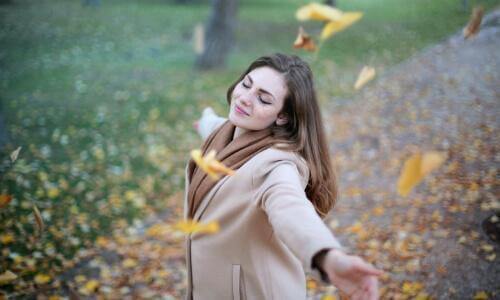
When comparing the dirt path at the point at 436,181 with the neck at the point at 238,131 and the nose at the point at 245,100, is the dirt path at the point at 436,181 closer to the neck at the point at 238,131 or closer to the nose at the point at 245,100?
the neck at the point at 238,131

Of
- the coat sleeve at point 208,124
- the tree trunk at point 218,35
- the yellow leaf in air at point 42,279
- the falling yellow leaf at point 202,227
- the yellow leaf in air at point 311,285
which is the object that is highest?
the coat sleeve at point 208,124

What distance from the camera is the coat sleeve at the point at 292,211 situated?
134 cm

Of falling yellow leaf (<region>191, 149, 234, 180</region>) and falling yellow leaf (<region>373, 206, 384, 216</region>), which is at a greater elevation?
falling yellow leaf (<region>191, 149, 234, 180</region>)

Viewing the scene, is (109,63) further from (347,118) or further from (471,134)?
(471,134)

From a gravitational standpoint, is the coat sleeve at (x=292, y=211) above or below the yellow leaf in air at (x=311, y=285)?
above

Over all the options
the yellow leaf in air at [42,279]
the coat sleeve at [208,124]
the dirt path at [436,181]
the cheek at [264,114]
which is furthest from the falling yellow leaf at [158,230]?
the cheek at [264,114]

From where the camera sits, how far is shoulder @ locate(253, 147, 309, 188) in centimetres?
173

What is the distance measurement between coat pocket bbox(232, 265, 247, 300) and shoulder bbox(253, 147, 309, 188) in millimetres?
414

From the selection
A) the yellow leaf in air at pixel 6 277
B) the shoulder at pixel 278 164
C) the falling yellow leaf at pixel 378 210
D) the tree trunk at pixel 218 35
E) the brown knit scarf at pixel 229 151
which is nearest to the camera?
the shoulder at pixel 278 164

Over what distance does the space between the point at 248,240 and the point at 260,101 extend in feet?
1.87

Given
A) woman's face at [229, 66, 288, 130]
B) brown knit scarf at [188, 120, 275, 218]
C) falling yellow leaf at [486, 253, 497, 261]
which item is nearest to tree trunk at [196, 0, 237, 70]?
falling yellow leaf at [486, 253, 497, 261]

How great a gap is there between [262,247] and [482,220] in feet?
8.90

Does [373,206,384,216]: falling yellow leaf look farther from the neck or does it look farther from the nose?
the nose

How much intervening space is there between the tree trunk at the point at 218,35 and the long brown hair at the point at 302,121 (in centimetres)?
707
